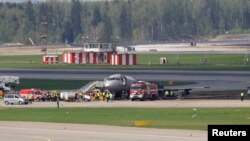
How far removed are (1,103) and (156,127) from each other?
36.8 metres

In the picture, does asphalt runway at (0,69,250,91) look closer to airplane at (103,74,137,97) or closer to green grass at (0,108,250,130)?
airplane at (103,74,137,97)

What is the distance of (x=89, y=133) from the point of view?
62.1 m

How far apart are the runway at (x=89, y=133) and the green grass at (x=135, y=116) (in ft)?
10.9

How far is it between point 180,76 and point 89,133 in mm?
81700

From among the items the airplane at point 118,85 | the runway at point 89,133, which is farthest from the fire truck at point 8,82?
the runway at point 89,133

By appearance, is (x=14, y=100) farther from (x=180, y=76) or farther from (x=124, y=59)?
(x=124, y=59)

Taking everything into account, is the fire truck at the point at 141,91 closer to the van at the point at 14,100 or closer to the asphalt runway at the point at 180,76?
the van at the point at 14,100

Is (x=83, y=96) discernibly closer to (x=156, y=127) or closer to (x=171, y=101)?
(x=171, y=101)

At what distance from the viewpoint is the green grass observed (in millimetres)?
70719

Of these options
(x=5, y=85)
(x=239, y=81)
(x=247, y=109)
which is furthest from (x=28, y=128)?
(x=239, y=81)

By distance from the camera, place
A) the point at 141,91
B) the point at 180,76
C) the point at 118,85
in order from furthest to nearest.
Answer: the point at 180,76 → the point at 118,85 → the point at 141,91

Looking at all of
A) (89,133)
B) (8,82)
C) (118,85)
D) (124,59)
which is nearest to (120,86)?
(118,85)

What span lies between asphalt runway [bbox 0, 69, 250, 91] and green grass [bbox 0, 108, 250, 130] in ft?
108

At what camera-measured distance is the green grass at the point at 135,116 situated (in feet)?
232
